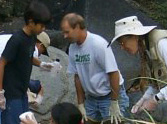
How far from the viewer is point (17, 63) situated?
3781mm

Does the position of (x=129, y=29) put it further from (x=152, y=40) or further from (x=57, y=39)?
(x=57, y=39)

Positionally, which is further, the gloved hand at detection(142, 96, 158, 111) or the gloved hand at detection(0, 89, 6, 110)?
the gloved hand at detection(0, 89, 6, 110)

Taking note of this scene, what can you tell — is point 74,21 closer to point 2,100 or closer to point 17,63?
point 17,63

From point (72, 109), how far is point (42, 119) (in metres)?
2.00

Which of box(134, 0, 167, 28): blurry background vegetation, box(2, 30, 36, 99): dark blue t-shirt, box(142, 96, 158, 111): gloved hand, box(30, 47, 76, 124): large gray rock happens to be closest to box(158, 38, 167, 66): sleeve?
box(142, 96, 158, 111): gloved hand

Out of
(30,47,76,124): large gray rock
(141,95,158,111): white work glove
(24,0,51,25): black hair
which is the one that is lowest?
(30,47,76,124): large gray rock

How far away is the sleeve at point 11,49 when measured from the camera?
A: 3639 mm

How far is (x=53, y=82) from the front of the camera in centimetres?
557

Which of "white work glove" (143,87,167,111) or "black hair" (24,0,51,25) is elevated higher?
"black hair" (24,0,51,25)

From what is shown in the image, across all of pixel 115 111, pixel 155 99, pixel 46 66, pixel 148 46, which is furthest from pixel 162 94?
pixel 46 66

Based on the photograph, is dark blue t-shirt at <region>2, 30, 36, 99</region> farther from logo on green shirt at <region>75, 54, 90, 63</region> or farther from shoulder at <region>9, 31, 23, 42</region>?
logo on green shirt at <region>75, 54, 90, 63</region>

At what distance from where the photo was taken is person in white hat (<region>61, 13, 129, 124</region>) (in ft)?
12.2

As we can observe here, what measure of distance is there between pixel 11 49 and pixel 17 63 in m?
0.18

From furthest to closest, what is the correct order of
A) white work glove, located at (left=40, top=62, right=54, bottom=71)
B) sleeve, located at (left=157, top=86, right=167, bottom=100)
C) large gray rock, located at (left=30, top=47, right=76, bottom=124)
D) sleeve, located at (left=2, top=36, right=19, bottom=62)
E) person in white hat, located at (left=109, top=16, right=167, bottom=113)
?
large gray rock, located at (left=30, top=47, right=76, bottom=124)
white work glove, located at (left=40, top=62, right=54, bottom=71)
sleeve, located at (left=2, top=36, right=19, bottom=62)
sleeve, located at (left=157, top=86, right=167, bottom=100)
person in white hat, located at (left=109, top=16, right=167, bottom=113)
